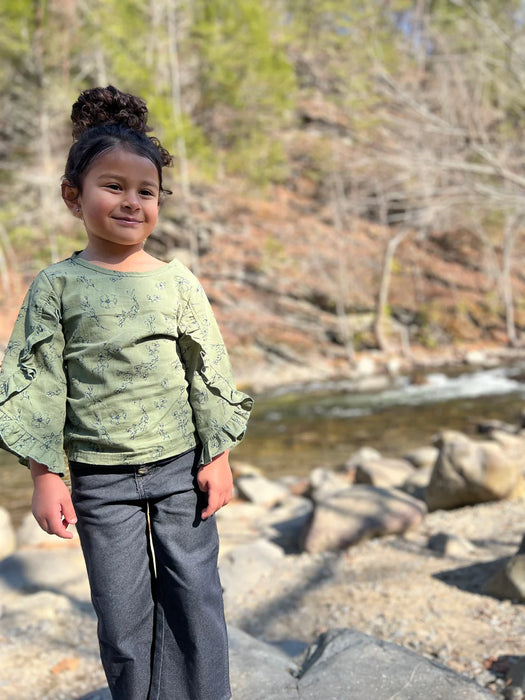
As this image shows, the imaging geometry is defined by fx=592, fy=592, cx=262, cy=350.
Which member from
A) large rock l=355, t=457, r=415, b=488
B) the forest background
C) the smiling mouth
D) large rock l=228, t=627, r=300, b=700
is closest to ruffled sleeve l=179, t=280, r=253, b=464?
the smiling mouth

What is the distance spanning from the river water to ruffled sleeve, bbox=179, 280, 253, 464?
552 cm

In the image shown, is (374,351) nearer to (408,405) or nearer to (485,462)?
(408,405)

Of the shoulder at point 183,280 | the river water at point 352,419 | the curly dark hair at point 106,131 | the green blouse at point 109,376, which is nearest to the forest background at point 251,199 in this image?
the river water at point 352,419

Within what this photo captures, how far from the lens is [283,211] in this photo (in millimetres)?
22625

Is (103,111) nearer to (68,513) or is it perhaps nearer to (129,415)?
(129,415)

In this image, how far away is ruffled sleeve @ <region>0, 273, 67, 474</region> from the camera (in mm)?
1350

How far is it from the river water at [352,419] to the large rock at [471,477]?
3.38 meters

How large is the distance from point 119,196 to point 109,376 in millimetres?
434

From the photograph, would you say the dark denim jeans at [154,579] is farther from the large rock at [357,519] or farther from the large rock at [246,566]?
the large rock at [357,519]

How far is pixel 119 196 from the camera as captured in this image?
4.67 feet

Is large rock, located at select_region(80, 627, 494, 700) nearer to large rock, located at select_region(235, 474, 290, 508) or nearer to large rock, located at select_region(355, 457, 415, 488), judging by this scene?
large rock, located at select_region(355, 457, 415, 488)

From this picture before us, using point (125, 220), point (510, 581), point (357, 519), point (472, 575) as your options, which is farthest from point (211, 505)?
point (357, 519)

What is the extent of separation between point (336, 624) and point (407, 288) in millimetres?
19258

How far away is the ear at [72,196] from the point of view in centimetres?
147
